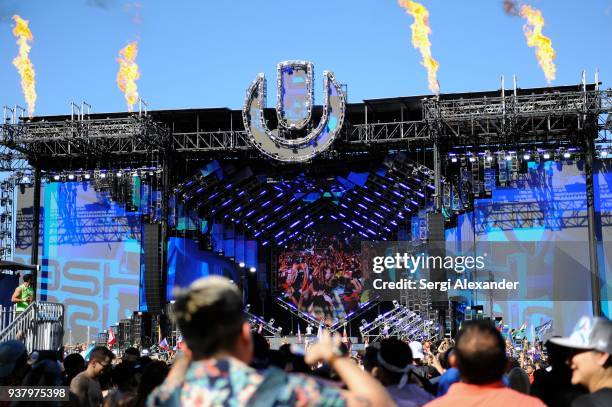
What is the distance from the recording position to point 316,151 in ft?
86.5

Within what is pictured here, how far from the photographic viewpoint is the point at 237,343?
8.49ft

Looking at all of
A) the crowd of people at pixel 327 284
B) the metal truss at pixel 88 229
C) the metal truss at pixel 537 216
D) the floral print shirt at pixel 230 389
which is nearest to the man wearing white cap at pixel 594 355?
the floral print shirt at pixel 230 389

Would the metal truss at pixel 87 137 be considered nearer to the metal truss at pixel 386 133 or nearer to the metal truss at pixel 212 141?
the metal truss at pixel 212 141

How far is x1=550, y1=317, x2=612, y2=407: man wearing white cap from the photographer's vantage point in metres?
3.29

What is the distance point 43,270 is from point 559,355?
27.7 m

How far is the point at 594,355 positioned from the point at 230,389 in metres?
1.63

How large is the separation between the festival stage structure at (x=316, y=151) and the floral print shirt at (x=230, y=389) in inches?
907

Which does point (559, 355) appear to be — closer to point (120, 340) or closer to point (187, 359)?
point (187, 359)

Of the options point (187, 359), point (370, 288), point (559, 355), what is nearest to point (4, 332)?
point (559, 355)

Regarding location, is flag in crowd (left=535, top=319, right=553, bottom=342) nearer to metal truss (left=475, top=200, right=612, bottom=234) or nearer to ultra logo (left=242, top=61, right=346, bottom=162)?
metal truss (left=475, top=200, right=612, bottom=234)

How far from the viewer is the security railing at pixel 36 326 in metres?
12.9
